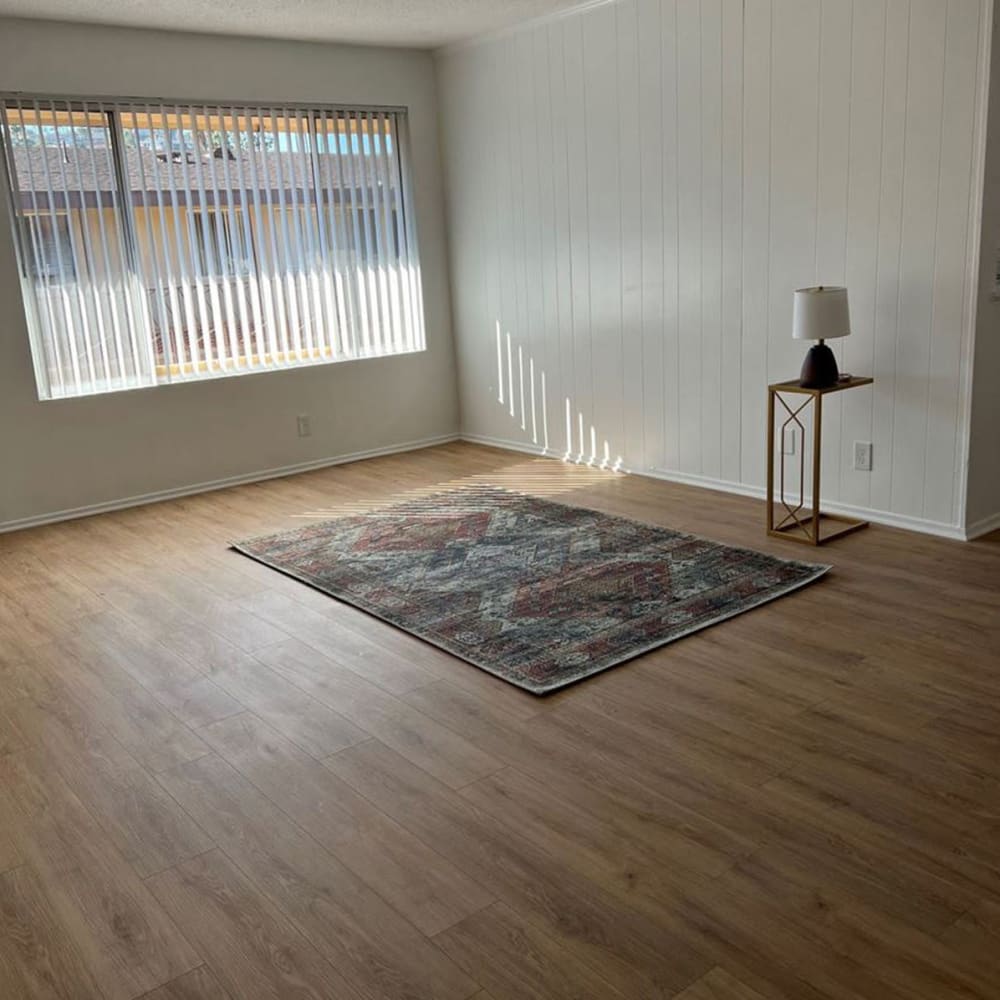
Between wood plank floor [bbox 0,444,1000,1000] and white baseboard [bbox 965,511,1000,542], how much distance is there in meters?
0.27

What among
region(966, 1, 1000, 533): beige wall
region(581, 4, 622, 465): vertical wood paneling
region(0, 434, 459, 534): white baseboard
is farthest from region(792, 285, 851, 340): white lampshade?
region(0, 434, 459, 534): white baseboard

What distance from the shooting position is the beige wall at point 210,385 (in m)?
5.08

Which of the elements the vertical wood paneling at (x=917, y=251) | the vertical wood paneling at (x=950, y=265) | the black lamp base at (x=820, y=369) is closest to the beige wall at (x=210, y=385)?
the black lamp base at (x=820, y=369)

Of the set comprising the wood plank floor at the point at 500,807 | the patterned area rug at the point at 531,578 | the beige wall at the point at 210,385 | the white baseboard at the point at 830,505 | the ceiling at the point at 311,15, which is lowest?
the wood plank floor at the point at 500,807

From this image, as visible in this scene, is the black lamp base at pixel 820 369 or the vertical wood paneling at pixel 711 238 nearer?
the black lamp base at pixel 820 369

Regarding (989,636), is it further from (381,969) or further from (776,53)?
(776,53)

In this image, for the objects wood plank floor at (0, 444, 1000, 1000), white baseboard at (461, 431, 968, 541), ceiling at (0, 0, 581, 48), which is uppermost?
ceiling at (0, 0, 581, 48)

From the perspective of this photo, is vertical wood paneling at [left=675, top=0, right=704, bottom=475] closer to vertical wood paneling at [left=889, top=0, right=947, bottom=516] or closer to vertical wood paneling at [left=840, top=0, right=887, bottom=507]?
vertical wood paneling at [left=840, top=0, right=887, bottom=507]

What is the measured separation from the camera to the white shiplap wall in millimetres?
4039

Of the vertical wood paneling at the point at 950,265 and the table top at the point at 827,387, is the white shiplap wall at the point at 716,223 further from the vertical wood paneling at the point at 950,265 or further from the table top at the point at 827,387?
the table top at the point at 827,387

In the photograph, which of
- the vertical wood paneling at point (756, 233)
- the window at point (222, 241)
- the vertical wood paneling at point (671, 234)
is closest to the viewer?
the vertical wood paneling at point (756, 233)

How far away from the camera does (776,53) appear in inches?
173

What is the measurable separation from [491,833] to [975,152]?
3170 mm

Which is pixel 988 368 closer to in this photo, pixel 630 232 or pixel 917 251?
pixel 917 251
